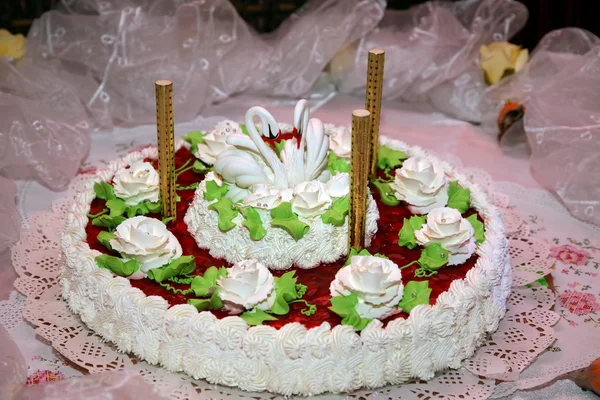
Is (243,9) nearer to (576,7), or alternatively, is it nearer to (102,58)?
(102,58)

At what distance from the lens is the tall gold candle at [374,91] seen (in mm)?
2557

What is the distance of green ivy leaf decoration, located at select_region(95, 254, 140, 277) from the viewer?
7.57 feet

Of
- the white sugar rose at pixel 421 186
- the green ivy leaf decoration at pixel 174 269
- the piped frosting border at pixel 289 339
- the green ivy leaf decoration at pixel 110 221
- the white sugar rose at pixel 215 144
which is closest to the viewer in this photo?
the piped frosting border at pixel 289 339

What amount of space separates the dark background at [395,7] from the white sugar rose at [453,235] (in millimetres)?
2243

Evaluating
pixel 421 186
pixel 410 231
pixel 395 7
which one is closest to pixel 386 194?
pixel 421 186

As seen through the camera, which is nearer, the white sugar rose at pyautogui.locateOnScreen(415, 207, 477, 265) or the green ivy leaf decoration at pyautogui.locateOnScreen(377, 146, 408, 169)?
the white sugar rose at pyautogui.locateOnScreen(415, 207, 477, 265)

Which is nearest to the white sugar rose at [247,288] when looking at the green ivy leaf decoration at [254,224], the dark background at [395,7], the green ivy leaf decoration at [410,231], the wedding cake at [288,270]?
the wedding cake at [288,270]

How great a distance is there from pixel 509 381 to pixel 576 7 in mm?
2564

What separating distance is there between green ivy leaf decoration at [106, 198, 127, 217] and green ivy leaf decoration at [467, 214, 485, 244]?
1063mm

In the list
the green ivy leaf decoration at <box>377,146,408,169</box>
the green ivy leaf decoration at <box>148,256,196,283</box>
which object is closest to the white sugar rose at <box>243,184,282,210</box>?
the green ivy leaf decoration at <box>148,256,196,283</box>

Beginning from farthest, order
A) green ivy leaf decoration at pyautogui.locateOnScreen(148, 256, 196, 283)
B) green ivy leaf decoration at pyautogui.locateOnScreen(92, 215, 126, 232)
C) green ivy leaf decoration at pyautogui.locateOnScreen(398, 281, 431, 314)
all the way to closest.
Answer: green ivy leaf decoration at pyautogui.locateOnScreen(92, 215, 126, 232) → green ivy leaf decoration at pyautogui.locateOnScreen(148, 256, 196, 283) → green ivy leaf decoration at pyautogui.locateOnScreen(398, 281, 431, 314)

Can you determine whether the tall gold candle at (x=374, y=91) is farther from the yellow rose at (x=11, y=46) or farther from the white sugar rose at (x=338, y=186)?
the yellow rose at (x=11, y=46)

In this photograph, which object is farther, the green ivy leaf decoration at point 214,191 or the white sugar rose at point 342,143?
the white sugar rose at point 342,143

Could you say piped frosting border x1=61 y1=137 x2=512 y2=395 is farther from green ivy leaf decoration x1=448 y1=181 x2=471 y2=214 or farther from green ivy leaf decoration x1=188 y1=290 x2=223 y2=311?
green ivy leaf decoration x1=448 y1=181 x2=471 y2=214
